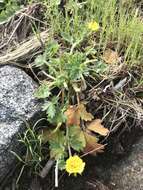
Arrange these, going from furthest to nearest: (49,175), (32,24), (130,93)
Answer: (32,24), (130,93), (49,175)

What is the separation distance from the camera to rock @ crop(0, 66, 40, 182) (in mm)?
2252

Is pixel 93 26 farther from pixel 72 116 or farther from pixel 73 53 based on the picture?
pixel 72 116

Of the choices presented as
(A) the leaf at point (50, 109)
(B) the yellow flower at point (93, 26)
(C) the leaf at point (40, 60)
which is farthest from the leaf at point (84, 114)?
(B) the yellow flower at point (93, 26)

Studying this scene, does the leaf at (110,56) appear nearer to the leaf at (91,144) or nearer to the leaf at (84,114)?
the leaf at (84,114)

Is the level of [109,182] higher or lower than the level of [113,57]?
lower

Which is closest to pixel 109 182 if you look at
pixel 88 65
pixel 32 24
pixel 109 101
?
pixel 109 101

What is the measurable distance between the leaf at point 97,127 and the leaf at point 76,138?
0.07 metres

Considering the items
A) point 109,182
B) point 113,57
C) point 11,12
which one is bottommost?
point 109,182

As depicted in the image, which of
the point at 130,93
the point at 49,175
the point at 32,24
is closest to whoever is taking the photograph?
the point at 49,175

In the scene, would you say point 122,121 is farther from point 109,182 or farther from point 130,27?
point 130,27

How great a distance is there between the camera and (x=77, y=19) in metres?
2.58

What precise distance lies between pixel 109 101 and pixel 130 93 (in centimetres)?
14

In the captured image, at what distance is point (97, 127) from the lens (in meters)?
2.34

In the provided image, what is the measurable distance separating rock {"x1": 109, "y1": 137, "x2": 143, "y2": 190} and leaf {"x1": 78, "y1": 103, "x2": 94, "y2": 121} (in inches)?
12.6
